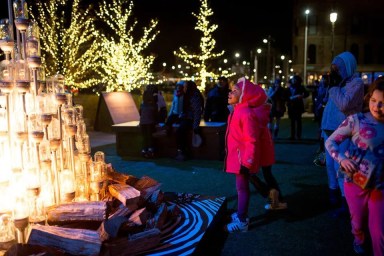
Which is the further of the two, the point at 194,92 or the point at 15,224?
the point at 194,92

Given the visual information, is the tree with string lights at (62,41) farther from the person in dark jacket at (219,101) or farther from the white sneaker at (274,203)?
the white sneaker at (274,203)

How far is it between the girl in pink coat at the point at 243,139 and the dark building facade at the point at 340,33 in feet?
170

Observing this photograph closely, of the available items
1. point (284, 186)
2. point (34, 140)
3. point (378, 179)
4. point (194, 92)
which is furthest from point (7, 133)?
point (194, 92)

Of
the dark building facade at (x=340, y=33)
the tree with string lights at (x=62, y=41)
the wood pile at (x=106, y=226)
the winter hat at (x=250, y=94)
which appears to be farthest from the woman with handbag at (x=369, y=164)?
the dark building facade at (x=340, y=33)

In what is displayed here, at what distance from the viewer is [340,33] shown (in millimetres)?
55219

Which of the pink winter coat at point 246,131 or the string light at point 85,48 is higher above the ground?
the string light at point 85,48

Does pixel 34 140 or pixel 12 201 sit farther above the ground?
pixel 34 140

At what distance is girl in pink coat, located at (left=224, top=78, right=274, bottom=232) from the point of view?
14.9 ft

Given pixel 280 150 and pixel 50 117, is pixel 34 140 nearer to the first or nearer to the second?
pixel 50 117

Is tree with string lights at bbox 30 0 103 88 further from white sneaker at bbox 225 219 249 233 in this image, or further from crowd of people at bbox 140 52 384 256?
white sneaker at bbox 225 219 249 233

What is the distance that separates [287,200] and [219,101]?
439cm

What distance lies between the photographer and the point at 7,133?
338cm

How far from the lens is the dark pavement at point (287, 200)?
4.36 m

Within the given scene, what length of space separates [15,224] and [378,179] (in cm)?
317
